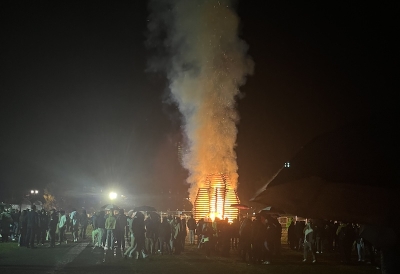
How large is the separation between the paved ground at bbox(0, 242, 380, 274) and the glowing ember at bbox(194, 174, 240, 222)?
5239 millimetres

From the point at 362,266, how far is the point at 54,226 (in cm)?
1474

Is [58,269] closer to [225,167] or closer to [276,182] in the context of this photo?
[276,182]

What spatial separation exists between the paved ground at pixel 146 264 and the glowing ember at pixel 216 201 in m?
5.24

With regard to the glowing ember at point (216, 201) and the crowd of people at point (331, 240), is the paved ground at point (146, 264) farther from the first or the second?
the glowing ember at point (216, 201)

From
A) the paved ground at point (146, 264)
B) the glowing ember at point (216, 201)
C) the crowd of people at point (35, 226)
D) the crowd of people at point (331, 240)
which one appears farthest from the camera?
the glowing ember at point (216, 201)

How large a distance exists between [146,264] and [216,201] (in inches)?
380

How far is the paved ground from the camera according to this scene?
14711mm

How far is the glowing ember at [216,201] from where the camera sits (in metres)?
25.3

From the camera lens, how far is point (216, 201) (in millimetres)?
25438

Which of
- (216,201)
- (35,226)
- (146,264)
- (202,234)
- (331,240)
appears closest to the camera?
(146,264)

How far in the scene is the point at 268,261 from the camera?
57.1 ft

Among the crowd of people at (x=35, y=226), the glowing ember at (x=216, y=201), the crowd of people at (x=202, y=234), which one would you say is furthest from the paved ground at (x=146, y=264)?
the glowing ember at (x=216, y=201)

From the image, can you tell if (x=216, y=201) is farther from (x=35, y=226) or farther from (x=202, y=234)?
(x=35, y=226)

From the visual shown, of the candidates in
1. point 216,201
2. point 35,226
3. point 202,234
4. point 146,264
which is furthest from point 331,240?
point 35,226
